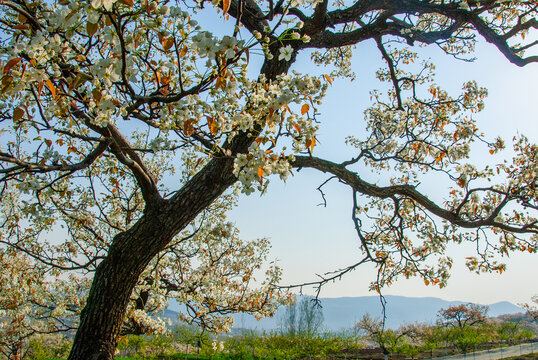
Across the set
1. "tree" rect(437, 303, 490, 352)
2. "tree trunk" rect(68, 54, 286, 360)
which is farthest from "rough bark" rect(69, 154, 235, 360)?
"tree" rect(437, 303, 490, 352)

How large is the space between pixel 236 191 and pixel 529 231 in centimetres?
454

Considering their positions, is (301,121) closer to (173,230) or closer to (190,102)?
(190,102)

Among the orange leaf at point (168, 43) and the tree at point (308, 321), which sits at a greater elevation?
the orange leaf at point (168, 43)

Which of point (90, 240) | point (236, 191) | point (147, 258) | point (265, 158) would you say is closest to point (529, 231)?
point (265, 158)

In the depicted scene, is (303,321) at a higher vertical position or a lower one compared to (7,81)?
lower

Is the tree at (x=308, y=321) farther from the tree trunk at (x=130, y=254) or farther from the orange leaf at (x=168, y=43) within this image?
the orange leaf at (x=168, y=43)

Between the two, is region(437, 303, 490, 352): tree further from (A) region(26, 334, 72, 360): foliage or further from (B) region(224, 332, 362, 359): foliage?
(A) region(26, 334, 72, 360): foliage

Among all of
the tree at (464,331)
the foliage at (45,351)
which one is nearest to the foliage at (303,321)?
the tree at (464,331)

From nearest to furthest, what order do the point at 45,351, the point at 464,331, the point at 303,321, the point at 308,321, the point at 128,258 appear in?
the point at 128,258 → the point at 45,351 → the point at 464,331 → the point at 308,321 → the point at 303,321

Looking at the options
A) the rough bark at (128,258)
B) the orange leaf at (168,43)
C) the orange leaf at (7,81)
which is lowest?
the rough bark at (128,258)

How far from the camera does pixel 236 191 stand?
258 inches

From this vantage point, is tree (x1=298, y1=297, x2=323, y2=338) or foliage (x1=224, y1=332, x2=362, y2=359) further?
tree (x1=298, y1=297, x2=323, y2=338)

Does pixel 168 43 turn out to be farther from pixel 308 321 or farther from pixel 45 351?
pixel 308 321

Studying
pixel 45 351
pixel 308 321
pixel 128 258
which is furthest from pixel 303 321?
pixel 128 258
